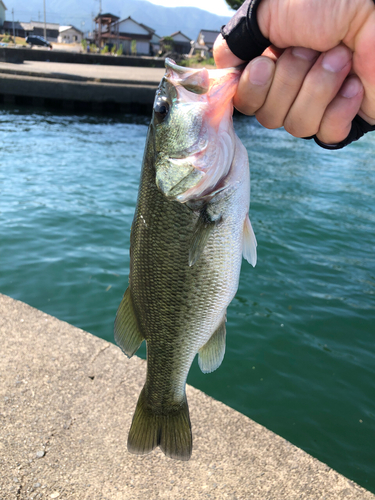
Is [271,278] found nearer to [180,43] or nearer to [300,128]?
[300,128]

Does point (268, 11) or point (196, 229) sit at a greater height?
point (268, 11)

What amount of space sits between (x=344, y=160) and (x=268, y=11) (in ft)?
48.7

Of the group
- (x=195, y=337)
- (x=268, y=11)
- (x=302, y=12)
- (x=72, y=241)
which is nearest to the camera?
(x=302, y=12)

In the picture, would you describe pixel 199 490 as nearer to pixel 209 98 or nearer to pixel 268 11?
pixel 209 98

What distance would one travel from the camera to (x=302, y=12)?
155 cm

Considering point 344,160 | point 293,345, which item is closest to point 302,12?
point 293,345

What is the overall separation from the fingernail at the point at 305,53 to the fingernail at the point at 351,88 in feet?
0.60

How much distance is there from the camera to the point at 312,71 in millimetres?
1733

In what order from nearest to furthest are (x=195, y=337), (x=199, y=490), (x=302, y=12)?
(x=302, y=12), (x=195, y=337), (x=199, y=490)

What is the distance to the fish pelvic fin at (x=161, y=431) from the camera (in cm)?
205

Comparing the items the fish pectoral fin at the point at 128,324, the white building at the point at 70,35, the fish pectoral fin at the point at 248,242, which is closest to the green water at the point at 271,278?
the fish pectoral fin at the point at 128,324

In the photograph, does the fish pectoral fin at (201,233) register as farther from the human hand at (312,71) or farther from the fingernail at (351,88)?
the fingernail at (351,88)

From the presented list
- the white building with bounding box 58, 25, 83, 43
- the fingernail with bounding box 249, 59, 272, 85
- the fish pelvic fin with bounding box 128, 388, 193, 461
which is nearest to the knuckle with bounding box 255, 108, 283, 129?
the fingernail with bounding box 249, 59, 272, 85

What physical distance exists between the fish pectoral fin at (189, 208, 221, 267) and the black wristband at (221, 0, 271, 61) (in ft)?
2.47
